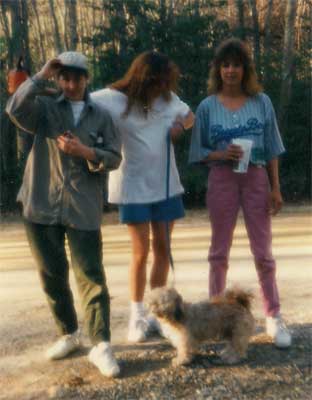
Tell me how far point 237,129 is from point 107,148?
1.01 m

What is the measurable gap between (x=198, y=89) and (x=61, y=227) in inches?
569

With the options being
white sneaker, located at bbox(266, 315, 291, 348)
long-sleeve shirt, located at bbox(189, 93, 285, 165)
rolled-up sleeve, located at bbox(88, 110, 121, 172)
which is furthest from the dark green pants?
white sneaker, located at bbox(266, 315, 291, 348)

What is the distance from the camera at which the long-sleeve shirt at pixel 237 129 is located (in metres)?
5.17

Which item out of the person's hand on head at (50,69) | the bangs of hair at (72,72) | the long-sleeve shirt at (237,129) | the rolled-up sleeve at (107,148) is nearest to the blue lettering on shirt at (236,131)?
the long-sleeve shirt at (237,129)

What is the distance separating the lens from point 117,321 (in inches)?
236

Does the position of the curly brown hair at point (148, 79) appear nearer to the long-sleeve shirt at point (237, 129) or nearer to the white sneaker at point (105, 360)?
the long-sleeve shirt at point (237, 129)

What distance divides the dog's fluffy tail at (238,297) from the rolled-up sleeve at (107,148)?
114 cm

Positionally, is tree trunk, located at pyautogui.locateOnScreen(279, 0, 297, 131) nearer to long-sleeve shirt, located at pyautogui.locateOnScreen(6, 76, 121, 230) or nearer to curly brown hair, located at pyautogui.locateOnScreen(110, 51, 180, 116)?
curly brown hair, located at pyautogui.locateOnScreen(110, 51, 180, 116)

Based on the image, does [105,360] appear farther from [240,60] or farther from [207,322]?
[240,60]

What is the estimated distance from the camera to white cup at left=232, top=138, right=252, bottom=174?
5020mm

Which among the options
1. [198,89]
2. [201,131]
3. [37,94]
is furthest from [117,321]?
[198,89]

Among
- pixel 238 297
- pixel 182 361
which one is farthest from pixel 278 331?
pixel 182 361

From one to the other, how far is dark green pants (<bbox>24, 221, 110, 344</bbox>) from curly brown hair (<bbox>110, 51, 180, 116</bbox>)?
0.93 m

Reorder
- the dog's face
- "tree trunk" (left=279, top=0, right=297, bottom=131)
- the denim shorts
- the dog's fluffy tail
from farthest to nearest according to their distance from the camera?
"tree trunk" (left=279, top=0, right=297, bottom=131)
the denim shorts
the dog's fluffy tail
the dog's face
